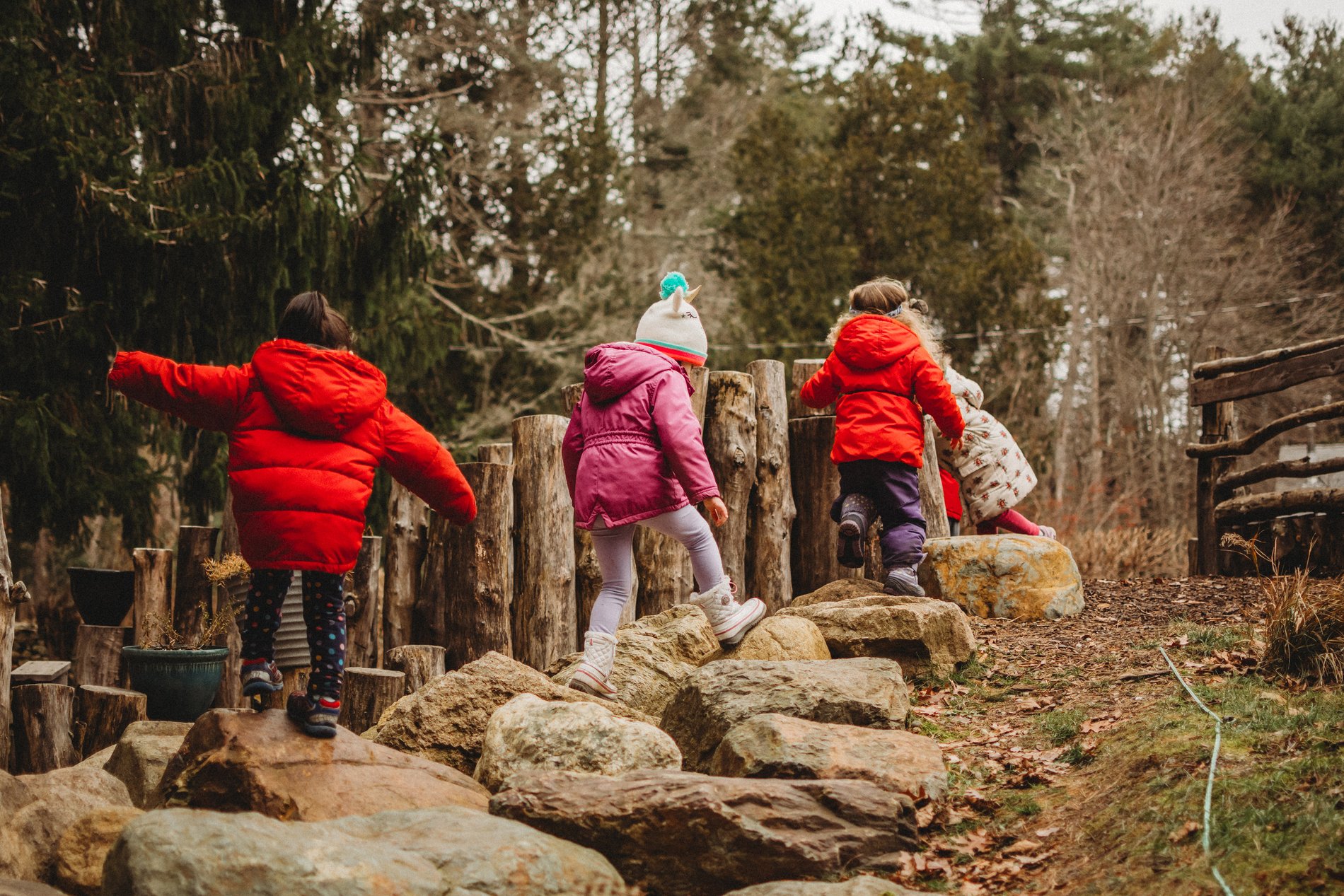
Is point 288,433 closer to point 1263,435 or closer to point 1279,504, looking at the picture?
point 1279,504

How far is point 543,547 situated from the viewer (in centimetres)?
585

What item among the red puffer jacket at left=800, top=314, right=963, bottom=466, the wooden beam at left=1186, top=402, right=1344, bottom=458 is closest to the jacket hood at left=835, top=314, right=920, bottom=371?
the red puffer jacket at left=800, top=314, right=963, bottom=466

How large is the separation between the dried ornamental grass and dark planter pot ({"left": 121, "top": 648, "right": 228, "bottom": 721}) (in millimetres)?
4705

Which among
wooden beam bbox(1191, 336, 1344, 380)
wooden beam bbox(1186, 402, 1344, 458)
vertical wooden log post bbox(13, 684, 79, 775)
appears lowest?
vertical wooden log post bbox(13, 684, 79, 775)

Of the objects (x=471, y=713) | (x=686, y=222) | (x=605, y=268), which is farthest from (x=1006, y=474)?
(x=686, y=222)

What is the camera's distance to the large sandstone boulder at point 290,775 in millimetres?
3566

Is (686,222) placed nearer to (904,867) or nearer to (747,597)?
(747,597)

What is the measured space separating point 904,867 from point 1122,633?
2795mm

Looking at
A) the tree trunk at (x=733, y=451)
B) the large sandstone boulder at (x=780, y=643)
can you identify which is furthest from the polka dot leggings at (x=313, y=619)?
the tree trunk at (x=733, y=451)

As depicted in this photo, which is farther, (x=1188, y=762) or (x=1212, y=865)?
(x=1188, y=762)

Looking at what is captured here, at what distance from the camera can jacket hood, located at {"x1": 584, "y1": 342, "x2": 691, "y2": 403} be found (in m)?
5.00

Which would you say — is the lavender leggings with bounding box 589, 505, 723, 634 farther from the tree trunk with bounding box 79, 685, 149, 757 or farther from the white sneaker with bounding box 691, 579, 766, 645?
the tree trunk with bounding box 79, 685, 149, 757

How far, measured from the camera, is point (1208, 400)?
848 cm

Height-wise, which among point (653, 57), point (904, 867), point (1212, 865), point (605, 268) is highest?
point (653, 57)
